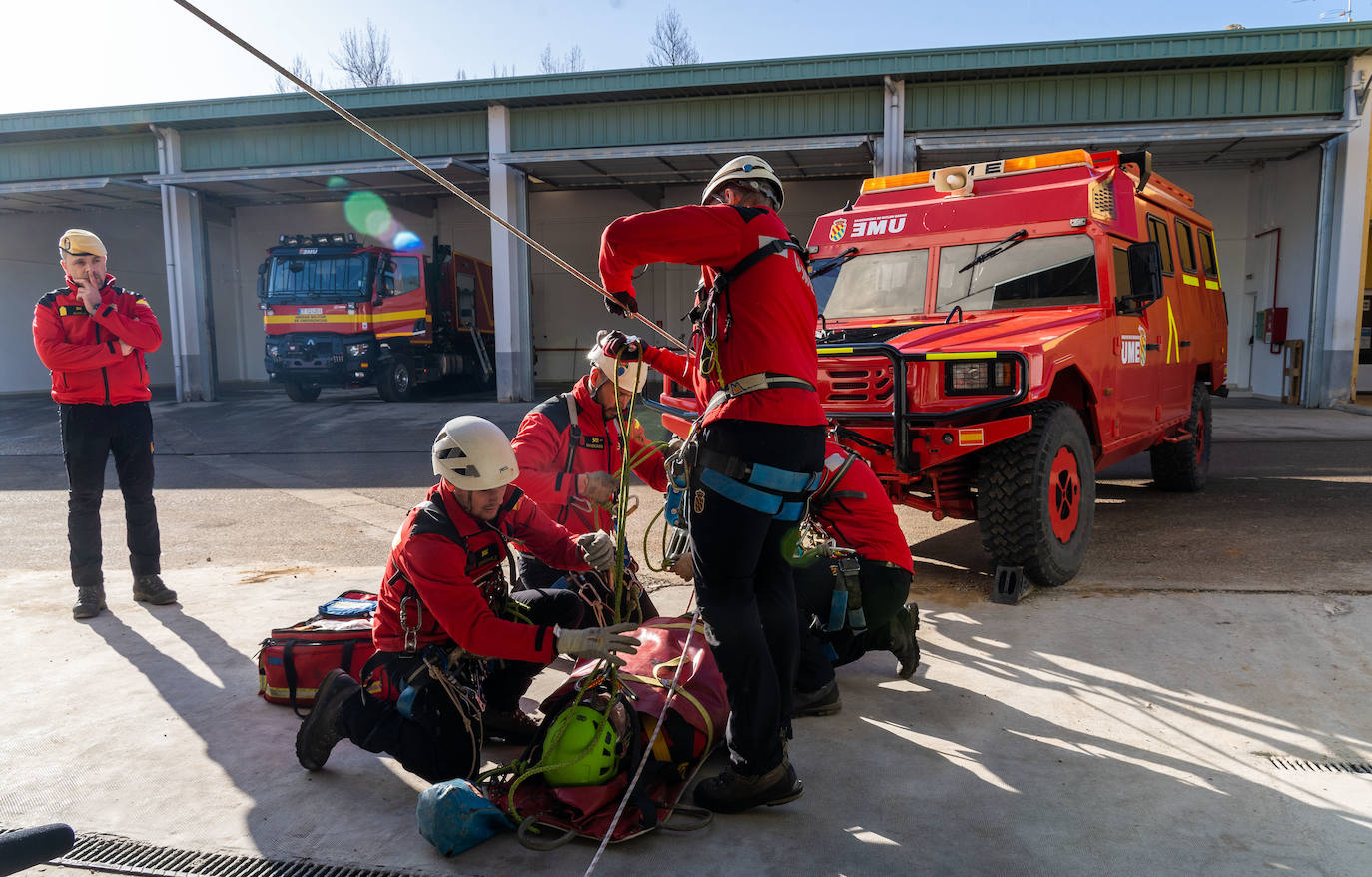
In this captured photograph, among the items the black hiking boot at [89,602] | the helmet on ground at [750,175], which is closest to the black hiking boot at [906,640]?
the helmet on ground at [750,175]

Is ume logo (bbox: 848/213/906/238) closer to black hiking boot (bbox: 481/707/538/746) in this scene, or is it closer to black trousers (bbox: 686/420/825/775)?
black trousers (bbox: 686/420/825/775)

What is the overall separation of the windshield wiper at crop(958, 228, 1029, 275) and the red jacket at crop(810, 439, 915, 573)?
266cm

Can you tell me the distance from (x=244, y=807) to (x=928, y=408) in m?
3.38

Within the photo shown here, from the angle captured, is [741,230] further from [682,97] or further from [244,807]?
[682,97]

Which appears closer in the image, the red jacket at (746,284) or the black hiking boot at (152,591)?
the red jacket at (746,284)

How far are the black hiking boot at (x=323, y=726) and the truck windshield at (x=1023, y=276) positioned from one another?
415cm

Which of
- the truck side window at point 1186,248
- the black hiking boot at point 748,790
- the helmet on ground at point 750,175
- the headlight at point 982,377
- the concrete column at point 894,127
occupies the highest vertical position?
the concrete column at point 894,127

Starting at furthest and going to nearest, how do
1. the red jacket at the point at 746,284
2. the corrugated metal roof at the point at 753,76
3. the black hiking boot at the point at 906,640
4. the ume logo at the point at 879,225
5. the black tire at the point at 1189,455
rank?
the corrugated metal roof at the point at 753,76 → the black tire at the point at 1189,455 → the ume logo at the point at 879,225 → the black hiking boot at the point at 906,640 → the red jacket at the point at 746,284

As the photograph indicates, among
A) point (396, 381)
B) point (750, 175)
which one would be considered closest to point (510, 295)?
point (396, 381)

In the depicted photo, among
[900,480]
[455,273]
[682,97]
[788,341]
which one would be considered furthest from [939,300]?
[455,273]

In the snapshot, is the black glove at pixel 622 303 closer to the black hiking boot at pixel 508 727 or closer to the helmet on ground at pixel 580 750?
the helmet on ground at pixel 580 750

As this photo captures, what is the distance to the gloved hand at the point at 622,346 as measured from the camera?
3146 mm

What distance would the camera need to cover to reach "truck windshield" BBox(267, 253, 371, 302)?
16.2 meters

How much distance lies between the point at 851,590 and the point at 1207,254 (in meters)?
6.03
